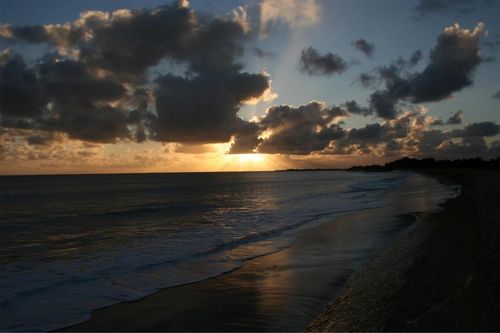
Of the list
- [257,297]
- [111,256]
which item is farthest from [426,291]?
[111,256]

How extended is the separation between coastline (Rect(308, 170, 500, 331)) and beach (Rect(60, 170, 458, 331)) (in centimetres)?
65

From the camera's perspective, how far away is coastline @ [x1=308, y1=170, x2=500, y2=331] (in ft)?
22.9

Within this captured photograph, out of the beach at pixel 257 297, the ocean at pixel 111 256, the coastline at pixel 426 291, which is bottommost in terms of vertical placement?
the ocean at pixel 111 256

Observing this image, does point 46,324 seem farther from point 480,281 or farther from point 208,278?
point 480,281

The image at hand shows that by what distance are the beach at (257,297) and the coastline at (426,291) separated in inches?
25.4

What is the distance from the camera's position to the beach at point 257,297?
8406mm

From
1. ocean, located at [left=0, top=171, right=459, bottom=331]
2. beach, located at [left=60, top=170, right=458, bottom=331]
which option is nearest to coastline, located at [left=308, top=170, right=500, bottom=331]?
beach, located at [left=60, top=170, right=458, bottom=331]

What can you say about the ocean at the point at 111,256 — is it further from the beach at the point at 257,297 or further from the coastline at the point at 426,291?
the coastline at the point at 426,291

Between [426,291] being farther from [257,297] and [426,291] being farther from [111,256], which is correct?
[111,256]

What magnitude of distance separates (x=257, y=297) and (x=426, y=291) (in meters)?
4.02

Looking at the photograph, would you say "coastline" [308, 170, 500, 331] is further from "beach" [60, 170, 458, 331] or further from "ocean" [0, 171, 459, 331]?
"ocean" [0, 171, 459, 331]

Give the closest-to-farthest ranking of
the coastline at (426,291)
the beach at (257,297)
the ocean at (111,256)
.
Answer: the coastline at (426,291), the beach at (257,297), the ocean at (111,256)

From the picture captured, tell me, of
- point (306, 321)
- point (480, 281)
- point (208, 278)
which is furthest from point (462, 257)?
point (208, 278)

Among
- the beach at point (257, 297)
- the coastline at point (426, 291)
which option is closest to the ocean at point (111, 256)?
the beach at point (257, 297)
